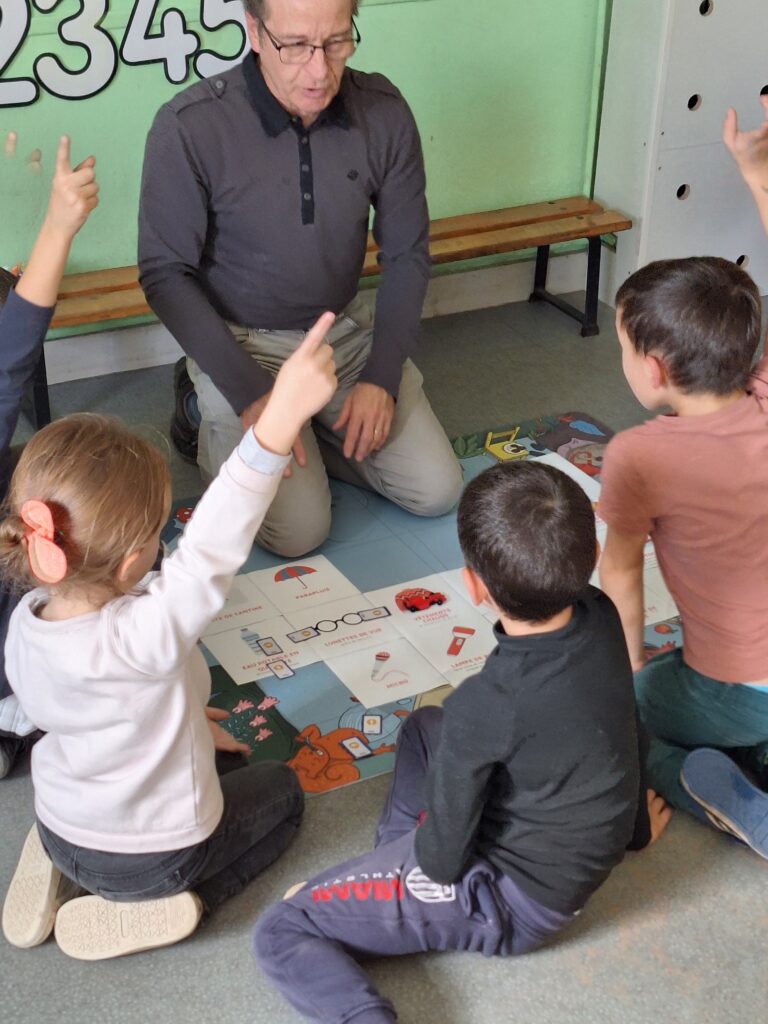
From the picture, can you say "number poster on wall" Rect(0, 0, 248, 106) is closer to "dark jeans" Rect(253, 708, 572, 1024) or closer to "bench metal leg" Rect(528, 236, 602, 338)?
"bench metal leg" Rect(528, 236, 602, 338)

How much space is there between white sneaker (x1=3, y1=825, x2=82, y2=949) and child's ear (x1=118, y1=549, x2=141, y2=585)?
48 cm

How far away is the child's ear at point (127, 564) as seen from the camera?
138cm

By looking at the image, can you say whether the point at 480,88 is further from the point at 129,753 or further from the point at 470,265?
the point at 129,753

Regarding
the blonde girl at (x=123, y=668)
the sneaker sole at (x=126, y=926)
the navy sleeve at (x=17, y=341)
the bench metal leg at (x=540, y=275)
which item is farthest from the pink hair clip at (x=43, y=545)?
the bench metal leg at (x=540, y=275)

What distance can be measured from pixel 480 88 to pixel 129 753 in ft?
7.85

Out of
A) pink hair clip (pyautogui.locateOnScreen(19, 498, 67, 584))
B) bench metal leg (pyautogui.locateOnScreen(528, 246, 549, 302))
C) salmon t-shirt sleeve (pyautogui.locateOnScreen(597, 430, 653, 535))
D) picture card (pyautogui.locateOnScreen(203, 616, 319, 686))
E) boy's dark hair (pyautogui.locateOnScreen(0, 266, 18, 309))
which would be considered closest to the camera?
pink hair clip (pyautogui.locateOnScreen(19, 498, 67, 584))

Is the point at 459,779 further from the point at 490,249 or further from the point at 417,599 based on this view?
the point at 490,249

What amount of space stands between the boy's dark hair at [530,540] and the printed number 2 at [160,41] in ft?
6.39

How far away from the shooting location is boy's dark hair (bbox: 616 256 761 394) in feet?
5.36

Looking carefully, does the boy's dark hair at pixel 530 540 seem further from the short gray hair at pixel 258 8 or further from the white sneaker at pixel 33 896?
the short gray hair at pixel 258 8

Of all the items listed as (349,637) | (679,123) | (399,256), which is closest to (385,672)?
(349,637)

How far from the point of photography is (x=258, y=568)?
238 centimetres

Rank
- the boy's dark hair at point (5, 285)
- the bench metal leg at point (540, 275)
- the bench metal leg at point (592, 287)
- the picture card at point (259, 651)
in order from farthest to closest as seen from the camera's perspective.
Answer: the bench metal leg at point (540, 275), the bench metal leg at point (592, 287), the picture card at point (259, 651), the boy's dark hair at point (5, 285)

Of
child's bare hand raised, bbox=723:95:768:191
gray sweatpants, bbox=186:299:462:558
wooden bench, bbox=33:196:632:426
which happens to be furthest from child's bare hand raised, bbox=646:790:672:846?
wooden bench, bbox=33:196:632:426
